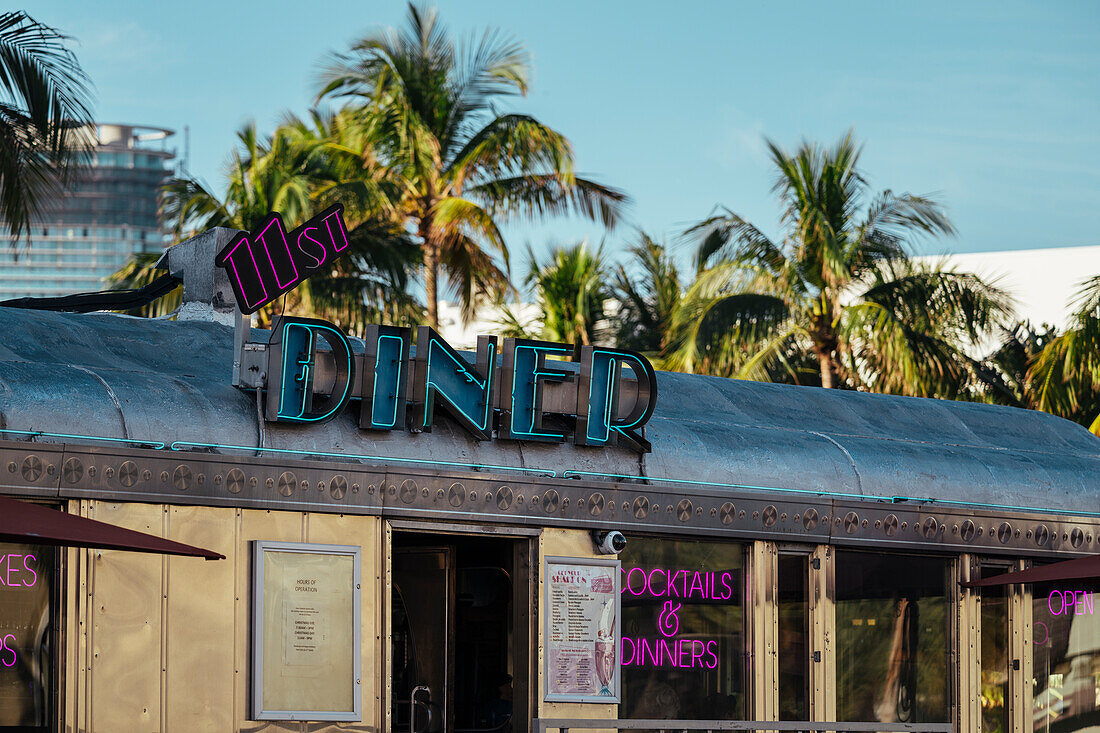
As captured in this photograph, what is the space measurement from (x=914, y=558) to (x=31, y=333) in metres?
6.09

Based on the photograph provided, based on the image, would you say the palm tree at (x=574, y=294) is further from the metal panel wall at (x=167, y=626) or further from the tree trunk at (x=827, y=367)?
the metal panel wall at (x=167, y=626)

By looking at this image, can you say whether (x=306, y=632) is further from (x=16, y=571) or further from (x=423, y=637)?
(x=423, y=637)

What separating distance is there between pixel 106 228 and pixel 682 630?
7282 inches

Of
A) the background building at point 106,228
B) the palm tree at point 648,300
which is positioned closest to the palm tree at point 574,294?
the palm tree at point 648,300

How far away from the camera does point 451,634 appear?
1129 centimetres

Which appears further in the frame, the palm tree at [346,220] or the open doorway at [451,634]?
the palm tree at [346,220]

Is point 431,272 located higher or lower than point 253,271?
higher

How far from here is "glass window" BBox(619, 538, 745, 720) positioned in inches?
375

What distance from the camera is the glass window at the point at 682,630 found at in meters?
9.53

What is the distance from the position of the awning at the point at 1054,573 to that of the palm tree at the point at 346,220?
13096 mm

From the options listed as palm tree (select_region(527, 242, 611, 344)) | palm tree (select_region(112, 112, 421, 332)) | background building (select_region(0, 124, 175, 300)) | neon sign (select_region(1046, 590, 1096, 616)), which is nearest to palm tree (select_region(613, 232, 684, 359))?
palm tree (select_region(527, 242, 611, 344))

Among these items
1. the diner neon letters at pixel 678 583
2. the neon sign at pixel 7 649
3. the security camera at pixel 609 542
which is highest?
the security camera at pixel 609 542

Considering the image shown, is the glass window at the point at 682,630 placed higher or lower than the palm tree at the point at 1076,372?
lower

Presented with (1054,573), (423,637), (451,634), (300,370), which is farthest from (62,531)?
(1054,573)
